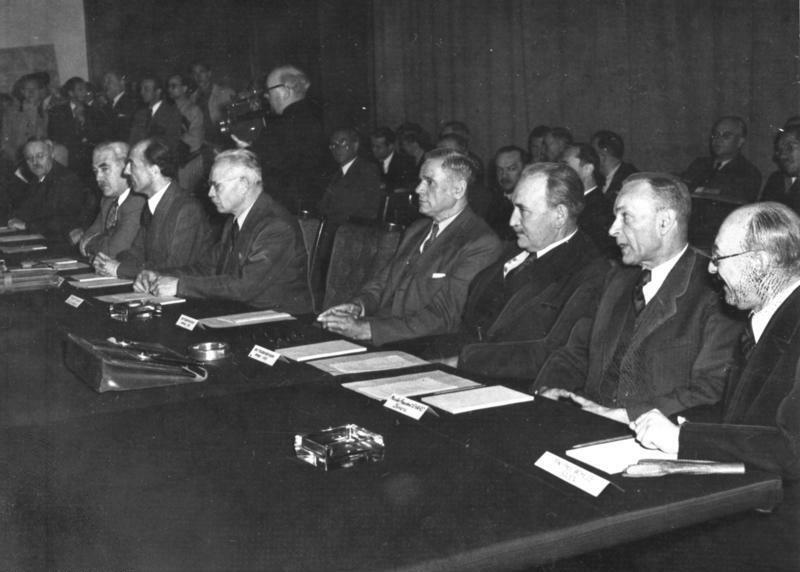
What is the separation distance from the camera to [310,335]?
3391 mm

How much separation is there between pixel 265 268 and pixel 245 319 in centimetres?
96

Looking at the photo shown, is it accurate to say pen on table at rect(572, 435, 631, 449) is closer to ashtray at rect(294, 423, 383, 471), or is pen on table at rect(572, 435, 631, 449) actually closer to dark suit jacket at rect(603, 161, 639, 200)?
ashtray at rect(294, 423, 383, 471)

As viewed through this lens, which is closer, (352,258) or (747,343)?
(747,343)

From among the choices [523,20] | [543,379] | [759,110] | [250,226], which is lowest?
[543,379]

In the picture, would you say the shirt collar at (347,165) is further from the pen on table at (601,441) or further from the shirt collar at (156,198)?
the pen on table at (601,441)

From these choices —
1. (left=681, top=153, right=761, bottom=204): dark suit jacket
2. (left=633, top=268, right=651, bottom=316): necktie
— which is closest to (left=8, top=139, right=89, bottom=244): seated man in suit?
(left=681, top=153, right=761, bottom=204): dark suit jacket

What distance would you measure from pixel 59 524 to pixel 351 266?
2.94 m

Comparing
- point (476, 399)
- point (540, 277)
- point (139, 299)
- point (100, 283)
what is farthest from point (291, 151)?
point (476, 399)

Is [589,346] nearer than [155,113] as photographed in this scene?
Yes

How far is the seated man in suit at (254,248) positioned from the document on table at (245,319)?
726mm

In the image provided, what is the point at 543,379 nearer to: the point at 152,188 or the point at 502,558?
the point at 502,558

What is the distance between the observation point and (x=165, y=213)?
550cm

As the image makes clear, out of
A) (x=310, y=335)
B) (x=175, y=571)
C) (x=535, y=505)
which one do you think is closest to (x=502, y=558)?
(x=535, y=505)

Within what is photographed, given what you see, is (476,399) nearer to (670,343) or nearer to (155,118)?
(670,343)
